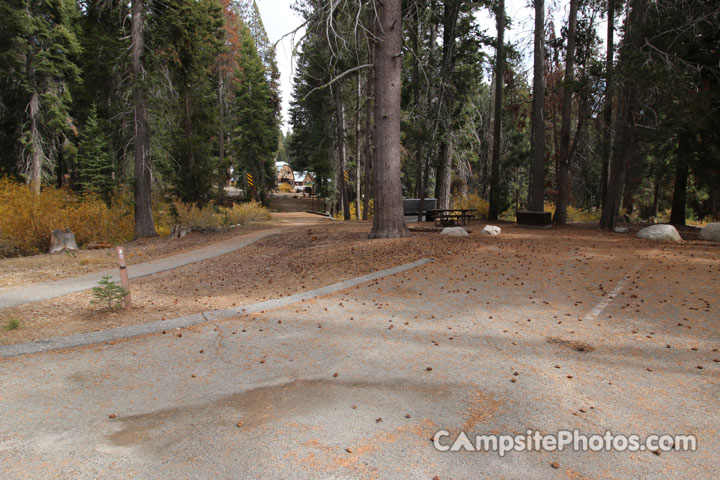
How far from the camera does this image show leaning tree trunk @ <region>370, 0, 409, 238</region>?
36.7 ft

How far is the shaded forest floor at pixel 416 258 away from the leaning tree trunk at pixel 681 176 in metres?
5.59

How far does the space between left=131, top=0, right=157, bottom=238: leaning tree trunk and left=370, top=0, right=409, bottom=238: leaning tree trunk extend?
9799 mm

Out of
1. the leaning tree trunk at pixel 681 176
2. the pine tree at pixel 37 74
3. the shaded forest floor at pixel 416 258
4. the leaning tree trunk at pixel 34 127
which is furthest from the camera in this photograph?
the leaning tree trunk at pixel 34 127

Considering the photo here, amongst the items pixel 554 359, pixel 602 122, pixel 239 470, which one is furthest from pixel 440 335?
pixel 602 122

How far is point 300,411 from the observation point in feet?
11.0

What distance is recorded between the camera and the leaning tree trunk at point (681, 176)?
50.9ft

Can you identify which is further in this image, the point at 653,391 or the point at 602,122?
the point at 602,122

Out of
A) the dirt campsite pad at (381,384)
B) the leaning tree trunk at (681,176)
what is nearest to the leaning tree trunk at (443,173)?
the leaning tree trunk at (681,176)

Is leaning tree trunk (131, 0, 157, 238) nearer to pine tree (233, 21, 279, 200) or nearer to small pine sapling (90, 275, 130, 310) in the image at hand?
small pine sapling (90, 275, 130, 310)

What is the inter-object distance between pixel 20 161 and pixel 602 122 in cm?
3062

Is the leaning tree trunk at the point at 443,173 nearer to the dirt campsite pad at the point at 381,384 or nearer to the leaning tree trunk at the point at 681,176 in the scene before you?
the leaning tree trunk at the point at 681,176

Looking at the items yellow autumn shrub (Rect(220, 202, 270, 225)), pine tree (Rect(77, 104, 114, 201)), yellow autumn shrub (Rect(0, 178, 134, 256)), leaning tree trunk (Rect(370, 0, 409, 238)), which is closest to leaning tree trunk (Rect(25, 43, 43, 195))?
pine tree (Rect(77, 104, 114, 201))

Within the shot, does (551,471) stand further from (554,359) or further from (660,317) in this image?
(660,317)

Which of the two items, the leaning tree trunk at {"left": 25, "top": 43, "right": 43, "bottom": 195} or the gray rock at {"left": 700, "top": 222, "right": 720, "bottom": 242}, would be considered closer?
the gray rock at {"left": 700, "top": 222, "right": 720, "bottom": 242}
